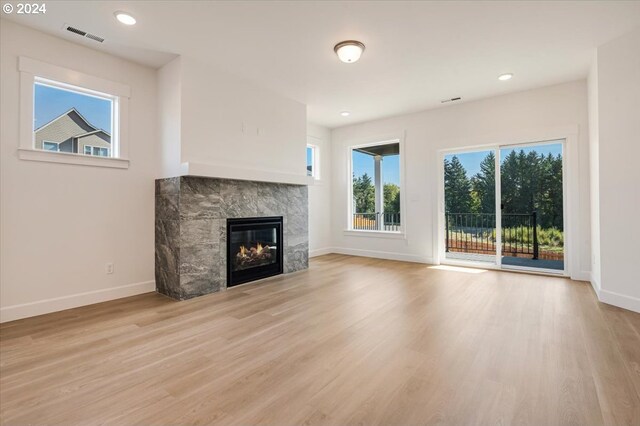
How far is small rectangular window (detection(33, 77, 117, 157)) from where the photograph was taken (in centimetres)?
319

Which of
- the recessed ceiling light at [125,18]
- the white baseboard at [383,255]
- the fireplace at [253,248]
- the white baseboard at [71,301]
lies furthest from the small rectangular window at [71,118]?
the white baseboard at [383,255]

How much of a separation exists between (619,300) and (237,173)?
15.3ft

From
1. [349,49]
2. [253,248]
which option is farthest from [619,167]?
[253,248]

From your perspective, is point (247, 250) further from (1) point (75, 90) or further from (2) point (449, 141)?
(2) point (449, 141)

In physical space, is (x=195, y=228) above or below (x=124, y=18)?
below

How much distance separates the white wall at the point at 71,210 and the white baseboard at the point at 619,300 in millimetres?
5526

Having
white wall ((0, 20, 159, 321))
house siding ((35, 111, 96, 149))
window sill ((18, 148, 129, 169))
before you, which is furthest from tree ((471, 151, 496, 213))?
house siding ((35, 111, 96, 149))

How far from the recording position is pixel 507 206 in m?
5.12

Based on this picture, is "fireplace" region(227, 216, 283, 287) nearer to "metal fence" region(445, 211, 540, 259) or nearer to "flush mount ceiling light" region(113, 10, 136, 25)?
"flush mount ceiling light" region(113, 10, 136, 25)

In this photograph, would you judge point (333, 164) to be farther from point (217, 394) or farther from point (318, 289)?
point (217, 394)

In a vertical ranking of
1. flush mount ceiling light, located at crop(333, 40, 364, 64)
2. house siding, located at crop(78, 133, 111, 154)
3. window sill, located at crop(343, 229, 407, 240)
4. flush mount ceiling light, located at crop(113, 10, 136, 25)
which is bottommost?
window sill, located at crop(343, 229, 407, 240)

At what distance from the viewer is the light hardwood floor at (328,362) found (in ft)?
5.23

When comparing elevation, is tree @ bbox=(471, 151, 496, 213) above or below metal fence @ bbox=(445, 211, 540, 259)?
above

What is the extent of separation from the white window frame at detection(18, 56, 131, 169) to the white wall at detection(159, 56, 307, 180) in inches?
18.9
